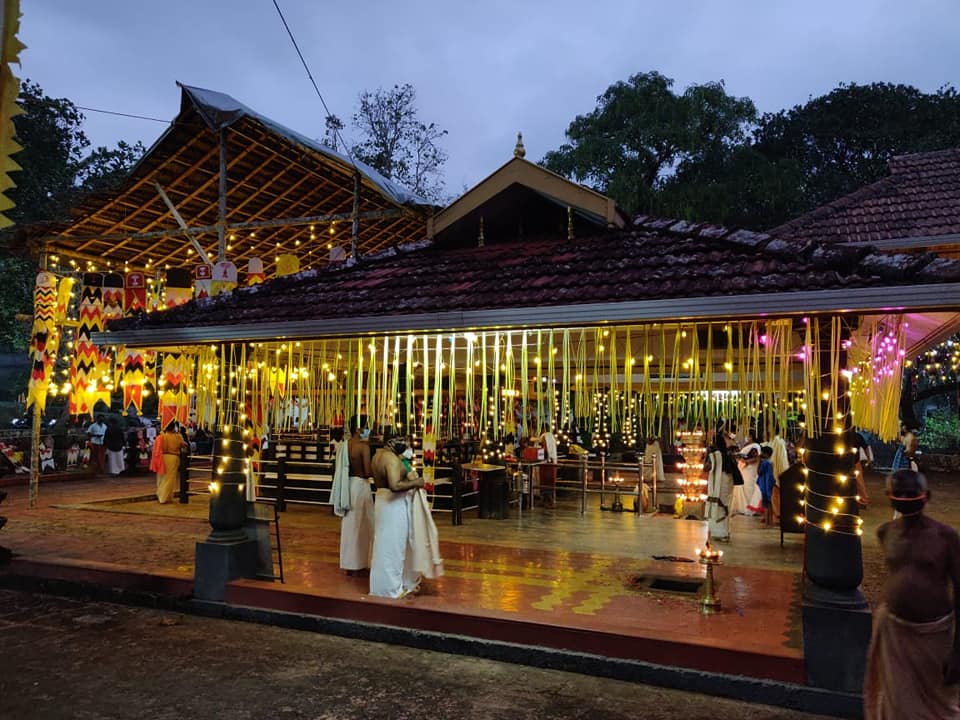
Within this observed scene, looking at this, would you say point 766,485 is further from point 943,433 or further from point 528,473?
point 943,433

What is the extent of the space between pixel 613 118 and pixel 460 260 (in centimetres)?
2089

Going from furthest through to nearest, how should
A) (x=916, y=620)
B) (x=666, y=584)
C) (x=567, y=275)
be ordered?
(x=666, y=584), (x=567, y=275), (x=916, y=620)

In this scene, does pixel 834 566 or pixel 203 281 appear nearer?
pixel 834 566

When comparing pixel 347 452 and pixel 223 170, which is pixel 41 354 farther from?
pixel 347 452

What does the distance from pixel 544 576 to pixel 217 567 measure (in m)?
3.46

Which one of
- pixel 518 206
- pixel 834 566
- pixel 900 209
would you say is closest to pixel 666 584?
pixel 834 566

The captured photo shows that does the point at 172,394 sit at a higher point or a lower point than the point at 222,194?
lower

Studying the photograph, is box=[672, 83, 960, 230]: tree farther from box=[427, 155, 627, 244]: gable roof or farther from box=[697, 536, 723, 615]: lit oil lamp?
box=[697, 536, 723, 615]: lit oil lamp

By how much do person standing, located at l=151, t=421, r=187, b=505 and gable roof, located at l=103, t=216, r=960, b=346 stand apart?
6.43m

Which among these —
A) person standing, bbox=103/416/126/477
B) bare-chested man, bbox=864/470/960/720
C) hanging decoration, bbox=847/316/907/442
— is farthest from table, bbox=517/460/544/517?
person standing, bbox=103/416/126/477

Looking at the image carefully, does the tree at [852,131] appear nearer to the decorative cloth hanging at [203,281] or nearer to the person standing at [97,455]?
the decorative cloth hanging at [203,281]

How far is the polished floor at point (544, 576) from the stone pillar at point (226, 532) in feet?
0.82

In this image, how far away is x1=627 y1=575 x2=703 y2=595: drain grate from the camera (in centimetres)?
702

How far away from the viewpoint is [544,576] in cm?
757
